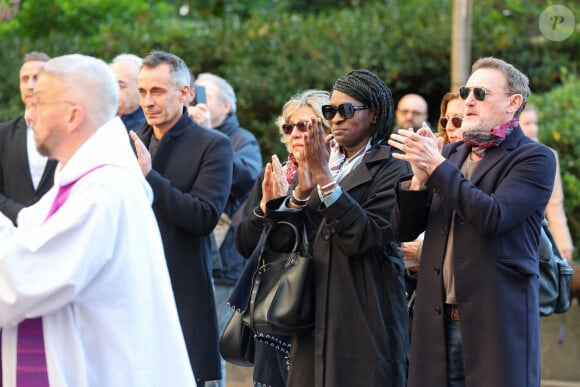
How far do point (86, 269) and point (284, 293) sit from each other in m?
1.82

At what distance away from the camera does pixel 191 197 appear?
21.1 feet

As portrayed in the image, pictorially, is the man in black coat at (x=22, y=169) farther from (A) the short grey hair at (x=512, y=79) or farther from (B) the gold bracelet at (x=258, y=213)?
(A) the short grey hair at (x=512, y=79)

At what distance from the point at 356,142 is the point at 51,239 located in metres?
2.37

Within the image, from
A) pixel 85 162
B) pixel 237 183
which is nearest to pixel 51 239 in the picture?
pixel 85 162

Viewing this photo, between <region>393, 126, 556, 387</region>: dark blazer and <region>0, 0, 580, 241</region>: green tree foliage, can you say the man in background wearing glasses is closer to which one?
<region>0, 0, 580, 241</region>: green tree foliage

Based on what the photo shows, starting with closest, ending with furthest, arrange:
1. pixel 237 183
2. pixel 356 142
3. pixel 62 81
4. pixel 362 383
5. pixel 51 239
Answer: pixel 51 239 < pixel 62 81 < pixel 362 383 < pixel 356 142 < pixel 237 183

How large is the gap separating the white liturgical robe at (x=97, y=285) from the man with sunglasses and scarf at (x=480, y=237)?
60.0 inches

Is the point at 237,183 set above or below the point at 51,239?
below

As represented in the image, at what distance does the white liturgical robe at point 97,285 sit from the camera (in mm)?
3936

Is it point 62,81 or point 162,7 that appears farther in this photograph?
point 162,7

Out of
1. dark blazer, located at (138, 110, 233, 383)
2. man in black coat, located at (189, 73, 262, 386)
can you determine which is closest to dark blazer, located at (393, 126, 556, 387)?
dark blazer, located at (138, 110, 233, 383)

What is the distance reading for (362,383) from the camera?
18.2ft

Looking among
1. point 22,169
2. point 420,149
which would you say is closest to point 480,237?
point 420,149

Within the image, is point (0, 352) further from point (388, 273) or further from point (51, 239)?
point (388, 273)
